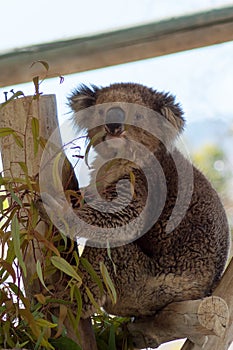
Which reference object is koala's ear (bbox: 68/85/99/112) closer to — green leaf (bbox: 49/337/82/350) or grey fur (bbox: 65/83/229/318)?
grey fur (bbox: 65/83/229/318)

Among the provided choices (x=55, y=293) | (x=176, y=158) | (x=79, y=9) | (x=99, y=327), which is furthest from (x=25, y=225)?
(x=79, y=9)

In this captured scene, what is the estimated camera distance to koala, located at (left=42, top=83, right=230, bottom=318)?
7.89ft

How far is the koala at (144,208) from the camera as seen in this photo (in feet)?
7.89

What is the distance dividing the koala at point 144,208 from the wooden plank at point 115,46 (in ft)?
0.49

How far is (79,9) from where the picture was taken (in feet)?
19.2

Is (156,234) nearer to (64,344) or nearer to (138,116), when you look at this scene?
(138,116)

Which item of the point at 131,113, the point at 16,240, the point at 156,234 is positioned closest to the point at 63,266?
the point at 16,240

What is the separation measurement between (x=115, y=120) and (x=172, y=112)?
0.81 feet

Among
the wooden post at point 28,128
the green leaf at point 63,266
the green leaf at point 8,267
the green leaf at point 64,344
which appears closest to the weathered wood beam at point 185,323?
the wooden post at point 28,128

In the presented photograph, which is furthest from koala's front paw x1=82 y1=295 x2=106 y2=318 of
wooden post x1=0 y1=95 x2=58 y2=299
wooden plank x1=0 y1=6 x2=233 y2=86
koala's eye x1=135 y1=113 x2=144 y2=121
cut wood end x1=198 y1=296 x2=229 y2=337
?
wooden plank x1=0 y1=6 x2=233 y2=86

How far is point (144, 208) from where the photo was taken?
2.52 meters

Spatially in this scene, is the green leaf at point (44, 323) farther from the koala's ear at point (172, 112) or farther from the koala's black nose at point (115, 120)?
the koala's ear at point (172, 112)

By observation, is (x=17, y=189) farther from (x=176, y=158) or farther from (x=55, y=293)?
(x=176, y=158)

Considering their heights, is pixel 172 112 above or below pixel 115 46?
below
